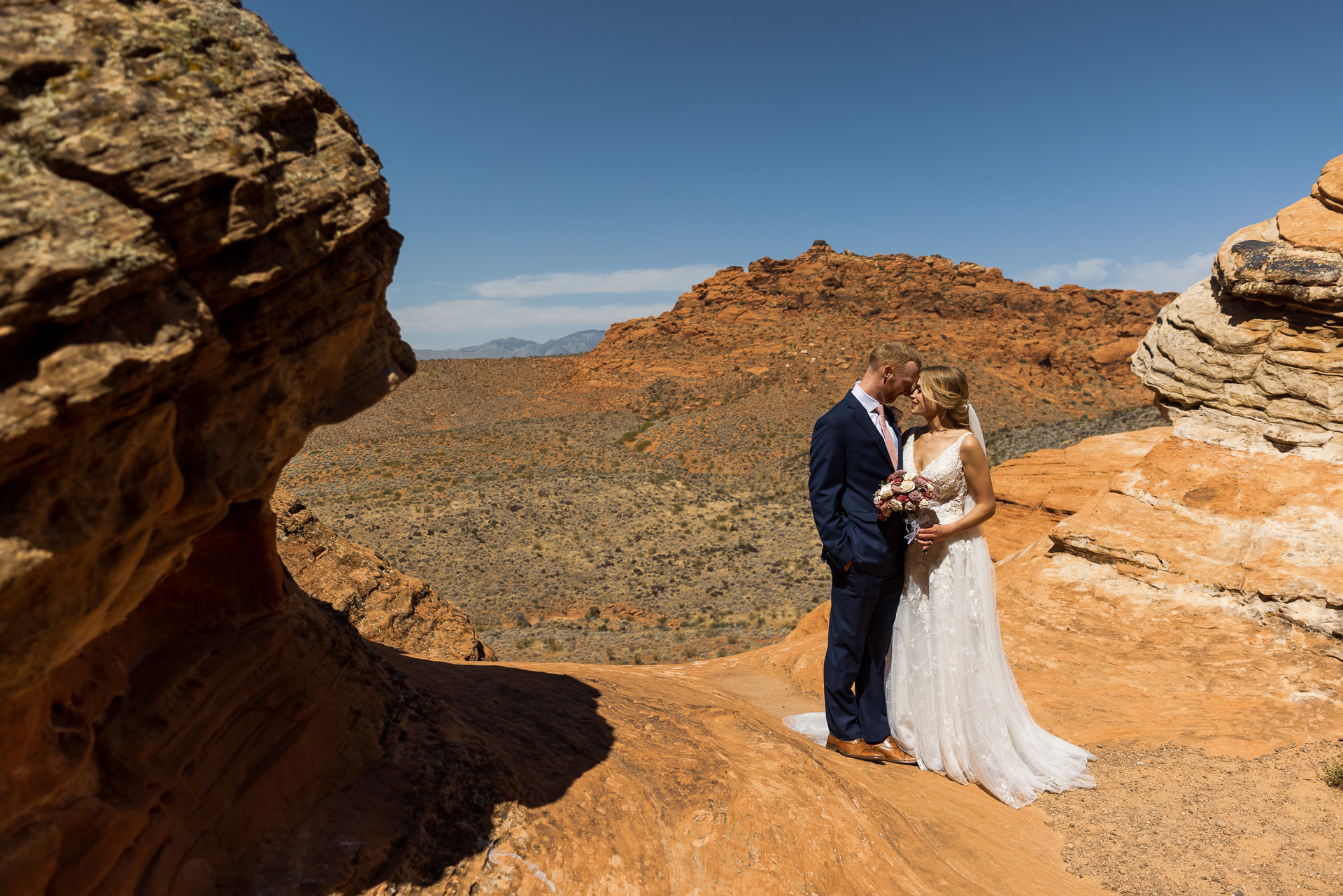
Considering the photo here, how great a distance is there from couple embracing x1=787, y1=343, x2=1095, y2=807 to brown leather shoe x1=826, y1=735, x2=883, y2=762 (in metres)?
0.02

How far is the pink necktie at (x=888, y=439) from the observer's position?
469 centimetres

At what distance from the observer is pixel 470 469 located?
32500mm

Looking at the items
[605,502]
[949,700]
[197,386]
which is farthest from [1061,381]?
[197,386]

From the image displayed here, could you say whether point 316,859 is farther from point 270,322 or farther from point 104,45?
point 104,45

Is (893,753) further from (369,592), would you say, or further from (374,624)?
(369,592)

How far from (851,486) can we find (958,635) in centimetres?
118

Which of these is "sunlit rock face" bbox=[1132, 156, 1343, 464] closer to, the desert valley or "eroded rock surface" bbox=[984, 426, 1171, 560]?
the desert valley

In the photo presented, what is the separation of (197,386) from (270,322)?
341mm

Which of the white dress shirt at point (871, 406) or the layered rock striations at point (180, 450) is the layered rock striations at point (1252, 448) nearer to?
the white dress shirt at point (871, 406)

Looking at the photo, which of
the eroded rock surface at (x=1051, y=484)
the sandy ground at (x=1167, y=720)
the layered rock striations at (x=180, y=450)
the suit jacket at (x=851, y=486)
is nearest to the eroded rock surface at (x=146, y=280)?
the layered rock striations at (x=180, y=450)

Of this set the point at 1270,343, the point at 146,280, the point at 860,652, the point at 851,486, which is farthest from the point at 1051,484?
the point at 146,280

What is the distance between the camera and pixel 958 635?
4.58 meters

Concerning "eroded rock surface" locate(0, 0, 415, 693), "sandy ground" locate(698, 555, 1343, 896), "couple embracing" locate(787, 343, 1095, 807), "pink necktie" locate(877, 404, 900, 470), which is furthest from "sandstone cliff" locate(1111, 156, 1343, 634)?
"eroded rock surface" locate(0, 0, 415, 693)

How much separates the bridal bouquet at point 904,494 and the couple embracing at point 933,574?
0.06 metres
